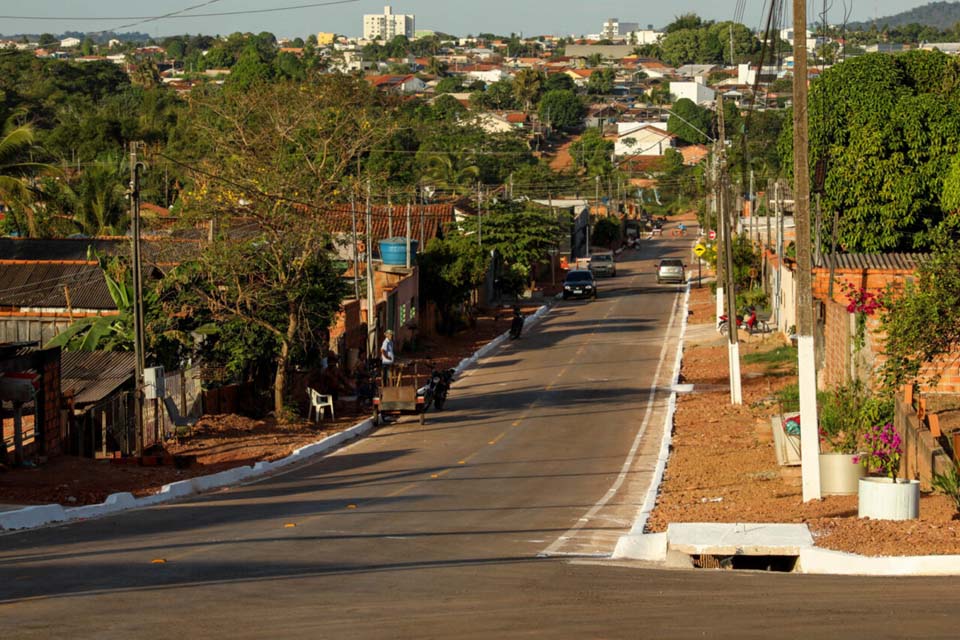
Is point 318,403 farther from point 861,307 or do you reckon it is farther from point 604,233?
point 604,233

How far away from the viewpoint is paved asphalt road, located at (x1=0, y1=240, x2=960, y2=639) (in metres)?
9.91

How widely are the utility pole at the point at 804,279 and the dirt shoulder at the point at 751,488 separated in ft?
1.96

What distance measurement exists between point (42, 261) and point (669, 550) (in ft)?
99.0

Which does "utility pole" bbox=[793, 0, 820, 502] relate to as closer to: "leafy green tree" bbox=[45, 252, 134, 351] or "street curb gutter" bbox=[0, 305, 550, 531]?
"street curb gutter" bbox=[0, 305, 550, 531]

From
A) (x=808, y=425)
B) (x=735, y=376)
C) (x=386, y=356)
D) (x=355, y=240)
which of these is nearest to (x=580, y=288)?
(x=355, y=240)

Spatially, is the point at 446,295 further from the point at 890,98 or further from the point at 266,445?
the point at 266,445

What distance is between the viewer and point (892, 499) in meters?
14.7

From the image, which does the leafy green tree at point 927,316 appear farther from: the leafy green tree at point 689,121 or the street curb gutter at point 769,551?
the leafy green tree at point 689,121

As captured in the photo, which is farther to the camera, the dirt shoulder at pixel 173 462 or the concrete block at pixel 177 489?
the concrete block at pixel 177 489

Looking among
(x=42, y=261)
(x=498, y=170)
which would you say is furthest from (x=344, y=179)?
(x=498, y=170)

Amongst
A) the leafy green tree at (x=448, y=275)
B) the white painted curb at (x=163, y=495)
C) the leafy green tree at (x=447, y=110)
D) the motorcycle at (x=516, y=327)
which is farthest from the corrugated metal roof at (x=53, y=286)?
the leafy green tree at (x=447, y=110)

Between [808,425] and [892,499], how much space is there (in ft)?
8.33

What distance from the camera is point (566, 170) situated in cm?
15888

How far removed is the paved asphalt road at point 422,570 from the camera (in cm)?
991
